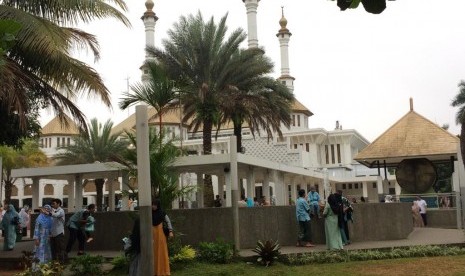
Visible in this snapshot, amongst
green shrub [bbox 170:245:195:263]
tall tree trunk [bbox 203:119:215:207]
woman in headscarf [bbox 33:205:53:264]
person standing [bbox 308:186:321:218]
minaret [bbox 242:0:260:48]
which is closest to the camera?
green shrub [bbox 170:245:195:263]

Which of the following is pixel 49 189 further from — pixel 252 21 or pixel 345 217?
pixel 345 217

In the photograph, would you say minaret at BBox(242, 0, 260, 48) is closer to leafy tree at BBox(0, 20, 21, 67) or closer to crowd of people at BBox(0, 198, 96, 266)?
crowd of people at BBox(0, 198, 96, 266)

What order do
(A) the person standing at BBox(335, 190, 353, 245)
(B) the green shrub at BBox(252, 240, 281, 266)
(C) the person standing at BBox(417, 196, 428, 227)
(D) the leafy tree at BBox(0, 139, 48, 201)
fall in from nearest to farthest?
(B) the green shrub at BBox(252, 240, 281, 266) < (A) the person standing at BBox(335, 190, 353, 245) < (C) the person standing at BBox(417, 196, 428, 227) < (D) the leafy tree at BBox(0, 139, 48, 201)

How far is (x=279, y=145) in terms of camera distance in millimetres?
34031

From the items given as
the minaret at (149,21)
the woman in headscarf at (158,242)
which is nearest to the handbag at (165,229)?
the woman in headscarf at (158,242)

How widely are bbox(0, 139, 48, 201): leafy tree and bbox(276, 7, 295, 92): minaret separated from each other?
2484cm

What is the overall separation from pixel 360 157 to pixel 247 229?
1231 cm

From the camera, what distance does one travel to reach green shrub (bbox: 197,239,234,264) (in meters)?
11.6

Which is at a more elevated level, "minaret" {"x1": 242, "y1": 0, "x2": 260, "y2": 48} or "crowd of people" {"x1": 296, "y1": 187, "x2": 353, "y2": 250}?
"minaret" {"x1": 242, "y1": 0, "x2": 260, "y2": 48}

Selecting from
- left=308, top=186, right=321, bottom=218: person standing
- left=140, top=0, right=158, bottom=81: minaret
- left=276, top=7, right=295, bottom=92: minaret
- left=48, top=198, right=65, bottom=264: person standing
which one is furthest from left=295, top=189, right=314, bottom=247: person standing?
left=140, top=0, right=158, bottom=81: minaret

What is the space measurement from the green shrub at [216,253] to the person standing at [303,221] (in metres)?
2.57

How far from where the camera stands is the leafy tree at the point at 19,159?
1545 inches

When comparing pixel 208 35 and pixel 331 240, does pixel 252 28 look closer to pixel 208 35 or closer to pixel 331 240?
pixel 208 35

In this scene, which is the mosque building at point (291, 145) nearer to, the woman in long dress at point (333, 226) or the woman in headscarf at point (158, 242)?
the woman in long dress at point (333, 226)
